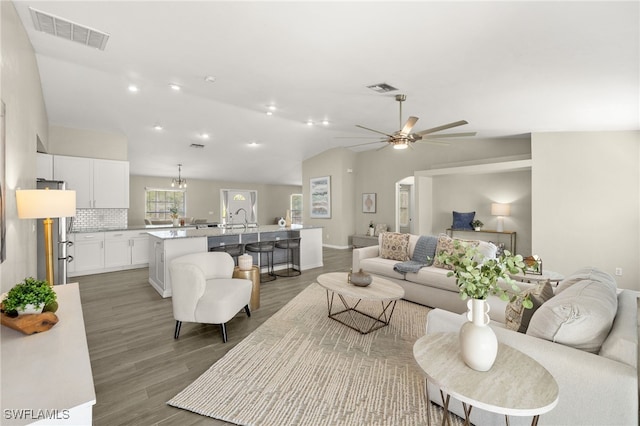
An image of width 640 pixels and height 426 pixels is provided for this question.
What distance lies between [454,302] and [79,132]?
7198 mm

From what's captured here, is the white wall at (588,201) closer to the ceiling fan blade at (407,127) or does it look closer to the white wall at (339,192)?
the ceiling fan blade at (407,127)

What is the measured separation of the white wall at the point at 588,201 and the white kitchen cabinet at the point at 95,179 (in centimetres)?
807

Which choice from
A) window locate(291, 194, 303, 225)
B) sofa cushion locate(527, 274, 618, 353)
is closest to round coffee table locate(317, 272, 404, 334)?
sofa cushion locate(527, 274, 618, 353)

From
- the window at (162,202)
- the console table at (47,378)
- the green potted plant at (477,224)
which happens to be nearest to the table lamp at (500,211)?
the green potted plant at (477,224)

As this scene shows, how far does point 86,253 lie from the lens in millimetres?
5281

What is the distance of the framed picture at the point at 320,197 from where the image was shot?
8844 millimetres

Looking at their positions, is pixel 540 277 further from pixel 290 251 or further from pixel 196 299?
pixel 290 251

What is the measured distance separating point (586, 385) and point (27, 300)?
2769mm

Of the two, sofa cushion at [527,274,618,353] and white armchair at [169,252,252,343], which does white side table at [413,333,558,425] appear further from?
white armchair at [169,252,252,343]

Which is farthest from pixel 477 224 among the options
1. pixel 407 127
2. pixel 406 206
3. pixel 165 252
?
pixel 165 252

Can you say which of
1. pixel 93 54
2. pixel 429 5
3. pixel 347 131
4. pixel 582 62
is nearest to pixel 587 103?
pixel 582 62

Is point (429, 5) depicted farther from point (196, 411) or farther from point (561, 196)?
point (561, 196)

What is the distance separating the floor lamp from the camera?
2008 mm

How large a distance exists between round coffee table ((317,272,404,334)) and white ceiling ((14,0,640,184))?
95.1 inches
